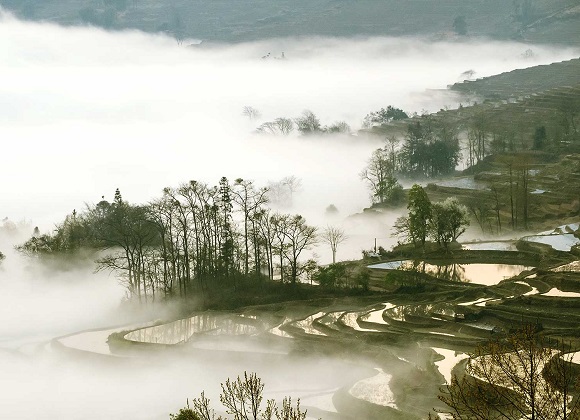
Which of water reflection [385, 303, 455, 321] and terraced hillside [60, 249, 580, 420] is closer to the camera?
terraced hillside [60, 249, 580, 420]

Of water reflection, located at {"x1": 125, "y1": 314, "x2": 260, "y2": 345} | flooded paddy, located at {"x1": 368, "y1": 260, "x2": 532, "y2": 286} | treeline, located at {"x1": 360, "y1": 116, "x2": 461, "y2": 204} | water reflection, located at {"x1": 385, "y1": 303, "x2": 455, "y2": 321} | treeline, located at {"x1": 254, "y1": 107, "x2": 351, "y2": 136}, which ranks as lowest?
water reflection, located at {"x1": 125, "y1": 314, "x2": 260, "y2": 345}

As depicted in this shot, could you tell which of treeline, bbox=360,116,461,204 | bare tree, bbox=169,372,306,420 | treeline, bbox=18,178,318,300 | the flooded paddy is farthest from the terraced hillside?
treeline, bbox=360,116,461,204

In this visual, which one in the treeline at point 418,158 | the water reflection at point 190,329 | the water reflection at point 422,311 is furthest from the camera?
the treeline at point 418,158

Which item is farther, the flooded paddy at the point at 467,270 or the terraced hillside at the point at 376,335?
the flooded paddy at the point at 467,270

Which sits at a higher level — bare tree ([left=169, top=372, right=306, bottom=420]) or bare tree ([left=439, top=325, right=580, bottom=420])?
bare tree ([left=439, top=325, right=580, bottom=420])

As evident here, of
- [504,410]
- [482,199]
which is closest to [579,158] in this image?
[482,199]

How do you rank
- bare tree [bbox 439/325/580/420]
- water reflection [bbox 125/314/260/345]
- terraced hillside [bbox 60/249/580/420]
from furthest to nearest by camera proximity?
water reflection [bbox 125/314/260/345] → terraced hillside [bbox 60/249/580/420] → bare tree [bbox 439/325/580/420]

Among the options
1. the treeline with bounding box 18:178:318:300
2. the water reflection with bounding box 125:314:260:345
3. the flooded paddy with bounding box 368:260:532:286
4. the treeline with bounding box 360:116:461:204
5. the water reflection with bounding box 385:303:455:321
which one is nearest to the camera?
the water reflection with bounding box 385:303:455:321

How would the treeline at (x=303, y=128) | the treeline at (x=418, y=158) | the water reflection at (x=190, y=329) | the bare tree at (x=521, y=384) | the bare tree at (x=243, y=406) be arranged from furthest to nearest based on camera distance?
the treeline at (x=303, y=128)
the treeline at (x=418, y=158)
the water reflection at (x=190, y=329)
the bare tree at (x=243, y=406)
the bare tree at (x=521, y=384)

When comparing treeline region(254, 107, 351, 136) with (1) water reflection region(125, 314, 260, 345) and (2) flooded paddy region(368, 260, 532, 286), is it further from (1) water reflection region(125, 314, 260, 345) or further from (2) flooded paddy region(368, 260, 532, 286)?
(1) water reflection region(125, 314, 260, 345)

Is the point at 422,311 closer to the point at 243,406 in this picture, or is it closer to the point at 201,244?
the point at 201,244

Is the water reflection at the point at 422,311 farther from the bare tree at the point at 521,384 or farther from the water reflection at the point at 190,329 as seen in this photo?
the bare tree at the point at 521,384

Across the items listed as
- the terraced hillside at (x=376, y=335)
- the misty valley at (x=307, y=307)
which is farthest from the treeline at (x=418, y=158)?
the terraced hillside at (x=376, y=335)
